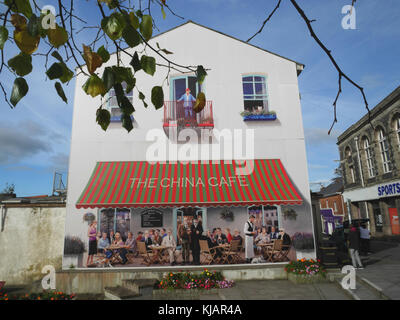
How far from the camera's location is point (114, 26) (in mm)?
1742

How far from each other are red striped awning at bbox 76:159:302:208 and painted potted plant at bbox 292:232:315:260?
2125 mm

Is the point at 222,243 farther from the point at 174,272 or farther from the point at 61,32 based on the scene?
the point at 61,32

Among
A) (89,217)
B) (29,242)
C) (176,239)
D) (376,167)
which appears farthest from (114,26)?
(376,167)

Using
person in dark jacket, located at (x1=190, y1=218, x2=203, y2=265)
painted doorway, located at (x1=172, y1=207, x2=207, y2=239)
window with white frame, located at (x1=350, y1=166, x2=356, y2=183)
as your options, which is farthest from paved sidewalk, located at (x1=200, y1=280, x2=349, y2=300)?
window with white frame, located at (x1=350, y1=166, x2=356, y2=183)

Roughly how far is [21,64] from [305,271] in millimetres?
10334

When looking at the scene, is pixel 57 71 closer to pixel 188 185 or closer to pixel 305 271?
pixel 188 185

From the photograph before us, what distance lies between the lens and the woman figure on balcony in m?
11.7

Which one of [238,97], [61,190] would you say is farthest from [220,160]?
[61,190]

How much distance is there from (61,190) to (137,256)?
10653 mm

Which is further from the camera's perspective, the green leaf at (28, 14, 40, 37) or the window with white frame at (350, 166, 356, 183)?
the window with white frame at (350, 166, 356, 183)

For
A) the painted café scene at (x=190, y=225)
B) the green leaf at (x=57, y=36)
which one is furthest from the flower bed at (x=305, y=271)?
the green leaf at (x=57, y=36)

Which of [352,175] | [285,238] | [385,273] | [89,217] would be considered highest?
[352,175]

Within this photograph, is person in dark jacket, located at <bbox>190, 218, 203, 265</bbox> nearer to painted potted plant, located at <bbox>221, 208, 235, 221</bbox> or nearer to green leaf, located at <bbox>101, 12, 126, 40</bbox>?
painted potted plant, located at <bbox>221, 208, 235, 221</bbox>

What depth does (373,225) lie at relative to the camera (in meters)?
23.9
